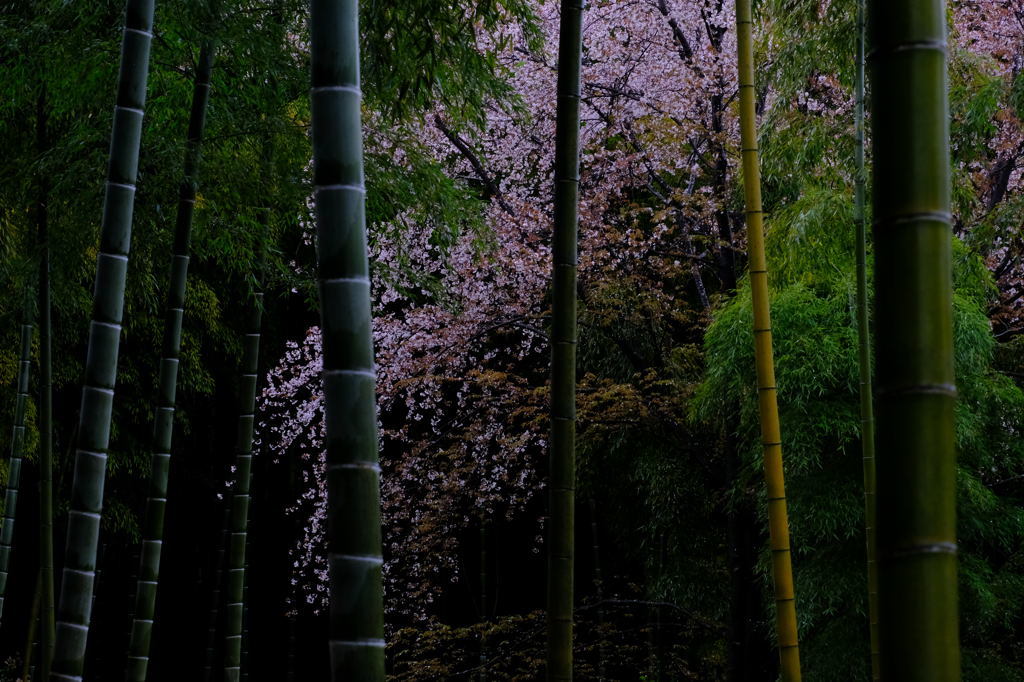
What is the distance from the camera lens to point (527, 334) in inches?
358

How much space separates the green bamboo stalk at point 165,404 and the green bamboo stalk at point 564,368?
2036 millimetres

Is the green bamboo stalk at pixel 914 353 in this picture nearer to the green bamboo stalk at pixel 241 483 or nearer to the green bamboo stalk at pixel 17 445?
the green bamboo stalk at pixel 241 483

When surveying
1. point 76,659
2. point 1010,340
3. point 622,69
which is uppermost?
point 622,69

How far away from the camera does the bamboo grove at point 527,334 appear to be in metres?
1.61

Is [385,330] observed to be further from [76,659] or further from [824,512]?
[76,659]

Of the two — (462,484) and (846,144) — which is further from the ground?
(846,144)

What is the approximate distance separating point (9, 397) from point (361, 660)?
23.0ft

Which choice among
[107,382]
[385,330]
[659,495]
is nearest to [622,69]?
[385,330]

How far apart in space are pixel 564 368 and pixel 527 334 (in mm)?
6765

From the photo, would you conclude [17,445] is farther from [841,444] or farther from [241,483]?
[841,444]

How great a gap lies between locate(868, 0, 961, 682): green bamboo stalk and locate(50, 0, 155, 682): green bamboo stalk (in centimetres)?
228

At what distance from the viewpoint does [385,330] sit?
909 cm

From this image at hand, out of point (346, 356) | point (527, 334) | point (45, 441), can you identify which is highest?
point (527, 334)

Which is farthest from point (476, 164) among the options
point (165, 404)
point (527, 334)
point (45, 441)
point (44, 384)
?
point (165, 404)
